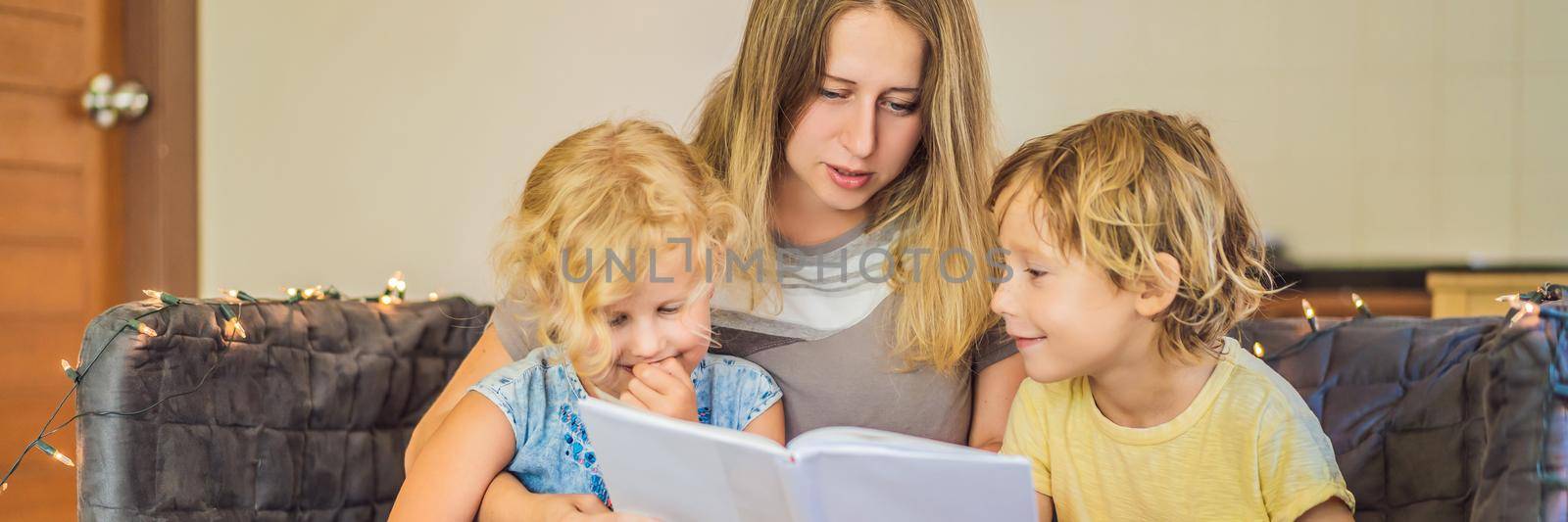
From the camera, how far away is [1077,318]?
3.83 feet

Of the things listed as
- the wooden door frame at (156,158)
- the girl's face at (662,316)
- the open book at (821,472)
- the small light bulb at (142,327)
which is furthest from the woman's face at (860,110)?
the wooden door frame at (156,158)

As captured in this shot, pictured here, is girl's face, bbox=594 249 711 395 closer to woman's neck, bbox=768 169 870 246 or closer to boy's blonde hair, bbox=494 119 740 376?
boy's blonde hair, bbox=494 119 740 376

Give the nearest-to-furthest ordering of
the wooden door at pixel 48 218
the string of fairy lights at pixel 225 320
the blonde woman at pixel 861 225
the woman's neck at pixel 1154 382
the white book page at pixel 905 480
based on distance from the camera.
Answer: the white book page at pixel 905 480, the string of fairy lights at pixel 225 320, the woman's neck at pixel 1154 382, the blonde woman at pixel 861 225, the wooden door at pixel 48 218

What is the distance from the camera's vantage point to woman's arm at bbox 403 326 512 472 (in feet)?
4.49

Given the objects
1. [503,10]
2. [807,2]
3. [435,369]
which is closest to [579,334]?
[807,2]

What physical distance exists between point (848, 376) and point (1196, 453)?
402 mm

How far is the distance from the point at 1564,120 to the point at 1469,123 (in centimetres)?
19

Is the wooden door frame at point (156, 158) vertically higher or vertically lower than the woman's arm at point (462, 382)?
higher

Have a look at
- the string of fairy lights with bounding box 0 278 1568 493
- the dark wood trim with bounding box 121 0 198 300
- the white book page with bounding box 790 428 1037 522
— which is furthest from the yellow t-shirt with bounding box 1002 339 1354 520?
the dark wood trim with bounding box 121 0 198 300

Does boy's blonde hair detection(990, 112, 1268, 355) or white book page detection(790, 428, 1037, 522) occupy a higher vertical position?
boy's blonde hair detection(990, 112, 1268, 355)

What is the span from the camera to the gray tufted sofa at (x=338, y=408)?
1229mm

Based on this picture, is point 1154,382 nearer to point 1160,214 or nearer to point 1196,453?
point 1196,453

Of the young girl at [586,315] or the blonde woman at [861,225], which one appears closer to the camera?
the young girl at [586,315]

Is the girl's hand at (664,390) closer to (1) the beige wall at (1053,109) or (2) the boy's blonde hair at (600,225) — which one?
(2) the boy's blonde hair at (600,225)
